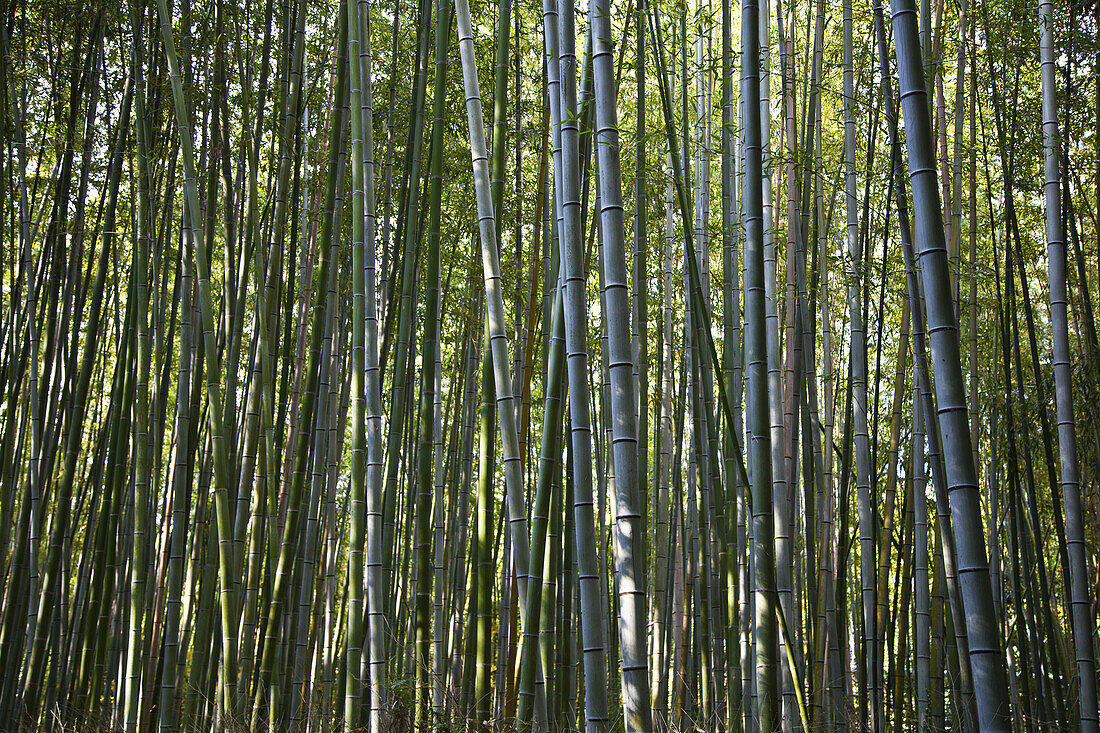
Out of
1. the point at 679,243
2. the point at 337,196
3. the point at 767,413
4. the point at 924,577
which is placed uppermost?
the point at 679,243

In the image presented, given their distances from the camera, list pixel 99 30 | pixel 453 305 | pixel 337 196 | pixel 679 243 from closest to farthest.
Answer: pixel 337 196 < pixel 99 30 < pixel 679 243 < pixel 453 305

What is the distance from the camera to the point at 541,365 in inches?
148

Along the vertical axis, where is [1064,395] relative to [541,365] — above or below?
below

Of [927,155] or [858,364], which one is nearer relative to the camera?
[927,155]

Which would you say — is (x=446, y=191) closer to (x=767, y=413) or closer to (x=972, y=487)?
(x=767, y=413)

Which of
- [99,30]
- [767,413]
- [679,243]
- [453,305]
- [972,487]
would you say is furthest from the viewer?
[453,305]

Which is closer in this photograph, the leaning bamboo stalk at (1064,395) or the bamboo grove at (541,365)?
the bamboo grove at (541,365)

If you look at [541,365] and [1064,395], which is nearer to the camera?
[1064,395]

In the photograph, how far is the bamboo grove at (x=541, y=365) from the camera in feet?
7.14

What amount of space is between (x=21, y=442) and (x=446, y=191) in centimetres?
239

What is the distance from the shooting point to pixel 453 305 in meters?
5.73

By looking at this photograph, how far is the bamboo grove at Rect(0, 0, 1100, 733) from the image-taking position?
2.18 metres

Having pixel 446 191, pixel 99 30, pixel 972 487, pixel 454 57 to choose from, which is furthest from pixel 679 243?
pixel 972 487

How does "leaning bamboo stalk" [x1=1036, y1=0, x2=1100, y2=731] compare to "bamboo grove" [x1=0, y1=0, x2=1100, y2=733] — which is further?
"leaning bamboo stalk" [x1=1036, y1=0, x2=1100, y2=731]
